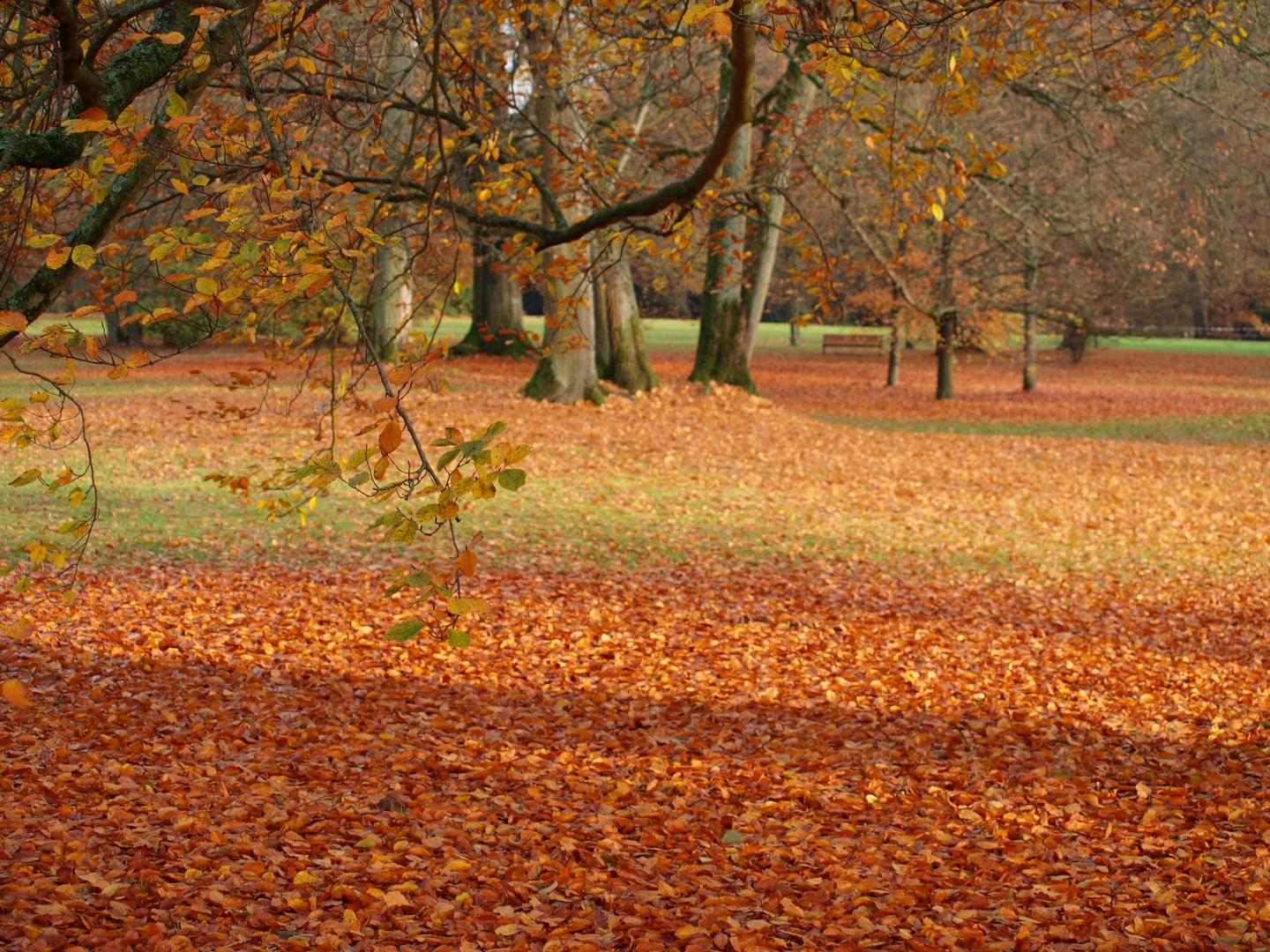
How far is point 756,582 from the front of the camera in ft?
26.7

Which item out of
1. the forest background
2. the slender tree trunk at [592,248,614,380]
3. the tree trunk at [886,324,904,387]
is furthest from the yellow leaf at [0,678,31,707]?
the tree trunk at [886,324,904,387]

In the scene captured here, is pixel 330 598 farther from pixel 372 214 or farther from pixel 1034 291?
pixel 1034 291

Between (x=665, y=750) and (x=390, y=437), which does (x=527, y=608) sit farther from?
(x=390, y=437)

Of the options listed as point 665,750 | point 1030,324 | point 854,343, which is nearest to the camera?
point 665,750

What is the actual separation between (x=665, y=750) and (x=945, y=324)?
57.9 feet

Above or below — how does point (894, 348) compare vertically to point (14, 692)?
above

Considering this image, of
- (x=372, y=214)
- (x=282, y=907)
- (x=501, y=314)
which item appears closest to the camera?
(x=282, y=907)

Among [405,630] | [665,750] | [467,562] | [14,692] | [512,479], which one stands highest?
[512,479]

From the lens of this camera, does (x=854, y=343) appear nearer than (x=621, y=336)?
No

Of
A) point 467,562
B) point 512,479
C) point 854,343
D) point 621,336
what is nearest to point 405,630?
point 467,562

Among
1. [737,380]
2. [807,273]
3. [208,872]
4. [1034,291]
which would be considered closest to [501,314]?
[737,380]

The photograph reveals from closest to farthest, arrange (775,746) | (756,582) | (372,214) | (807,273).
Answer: (372,214)
(775,746)
(807,273)
(756,582)

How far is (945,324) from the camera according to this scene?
834 inches

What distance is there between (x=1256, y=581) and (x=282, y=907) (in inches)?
314
